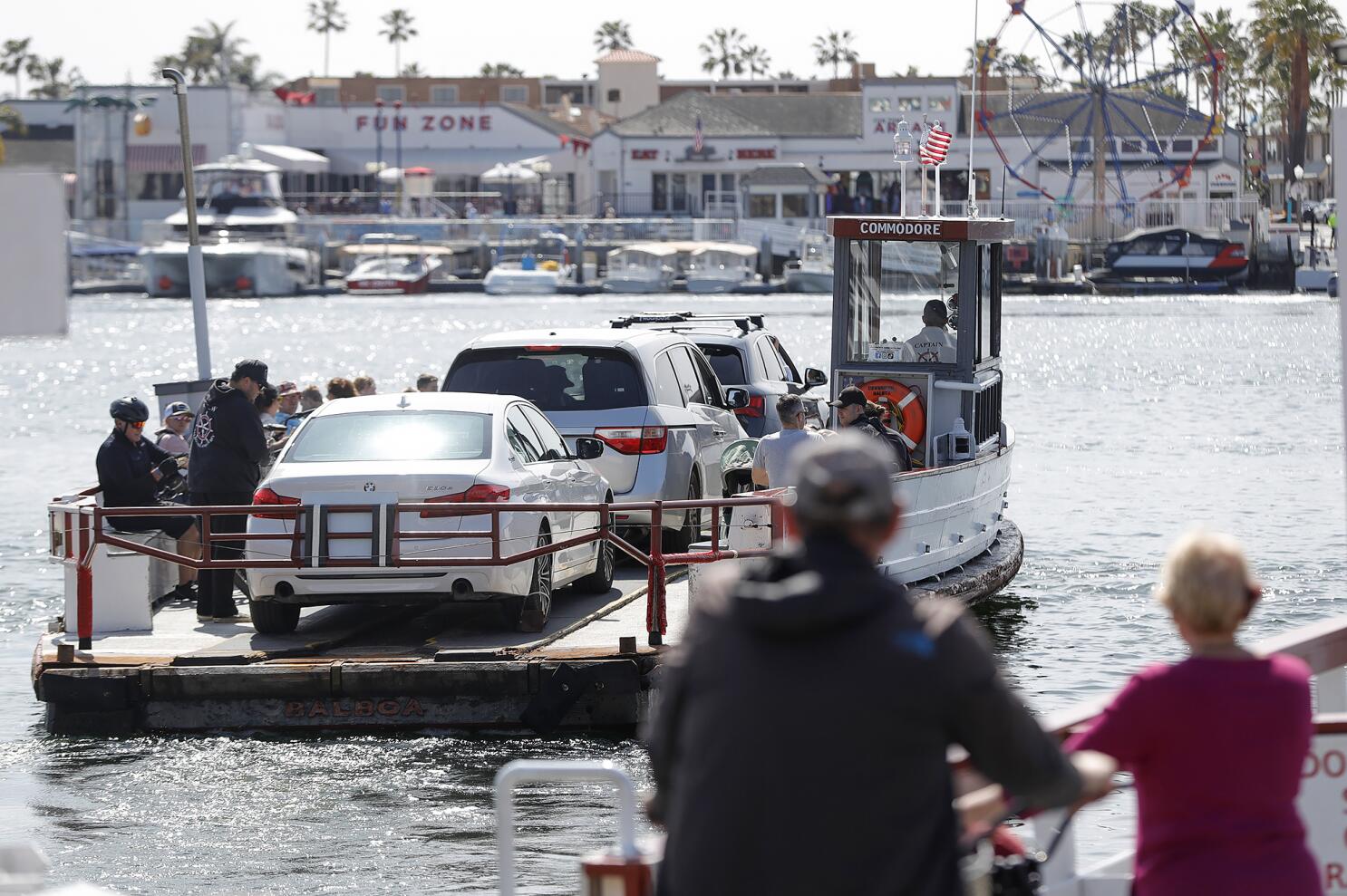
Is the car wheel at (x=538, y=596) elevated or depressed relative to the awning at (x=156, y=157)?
depressed

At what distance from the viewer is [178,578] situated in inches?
609

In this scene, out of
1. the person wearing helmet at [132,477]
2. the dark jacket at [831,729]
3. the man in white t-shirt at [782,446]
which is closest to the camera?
the dark jacket at [831,729]

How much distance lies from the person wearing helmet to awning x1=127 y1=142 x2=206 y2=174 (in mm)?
100610

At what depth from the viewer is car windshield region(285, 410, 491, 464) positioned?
12.3 metres

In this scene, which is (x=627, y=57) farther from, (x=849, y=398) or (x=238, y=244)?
(x=849, y=398)

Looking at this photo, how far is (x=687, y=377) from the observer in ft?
53.0

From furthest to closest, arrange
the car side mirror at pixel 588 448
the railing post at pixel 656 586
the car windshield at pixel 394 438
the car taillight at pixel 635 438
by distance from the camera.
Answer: the car taillight at pixel 635 438
the car side mirror at pixel 588 448
the car windshield at pixel 394 438
the railing post at pixel 656 586

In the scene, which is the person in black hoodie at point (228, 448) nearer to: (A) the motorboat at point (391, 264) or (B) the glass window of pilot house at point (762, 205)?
(A) the motorboat at point (391, 264)

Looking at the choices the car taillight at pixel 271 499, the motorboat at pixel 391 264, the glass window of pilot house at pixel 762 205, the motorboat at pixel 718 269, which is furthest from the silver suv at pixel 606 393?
the glass window of pilot house at pixel 762 205

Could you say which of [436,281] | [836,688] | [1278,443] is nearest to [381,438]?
[836,688]

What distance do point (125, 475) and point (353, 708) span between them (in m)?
3.19

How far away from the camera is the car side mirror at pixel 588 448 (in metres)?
13.7

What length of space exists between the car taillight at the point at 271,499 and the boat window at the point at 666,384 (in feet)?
12.5

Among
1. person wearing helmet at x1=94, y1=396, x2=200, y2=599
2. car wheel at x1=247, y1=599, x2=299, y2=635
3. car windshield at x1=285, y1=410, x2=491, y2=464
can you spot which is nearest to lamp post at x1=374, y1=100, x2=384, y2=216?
person wearing helmet at x1=94, y1=396, x2=200, y2=599
